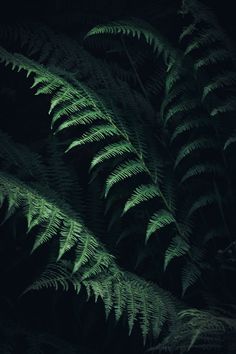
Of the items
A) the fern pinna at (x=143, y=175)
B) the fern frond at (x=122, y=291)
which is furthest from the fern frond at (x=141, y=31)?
the fern frond at (x=122, y=291)

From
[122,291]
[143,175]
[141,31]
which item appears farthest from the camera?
[143,175]

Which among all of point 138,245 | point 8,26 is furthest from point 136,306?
point 8,26

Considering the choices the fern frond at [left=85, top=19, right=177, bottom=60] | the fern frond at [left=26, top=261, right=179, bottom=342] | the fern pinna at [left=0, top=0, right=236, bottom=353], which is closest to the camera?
the fern frond at [left=26, top=261, right=179, bottom=342]

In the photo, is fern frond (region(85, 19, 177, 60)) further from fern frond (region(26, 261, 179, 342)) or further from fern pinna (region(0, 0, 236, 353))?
fern frond (region(26, 261, 179, 342))

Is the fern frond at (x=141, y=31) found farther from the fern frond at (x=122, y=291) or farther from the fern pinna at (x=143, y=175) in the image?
the fern frond at (x=122, y=291)

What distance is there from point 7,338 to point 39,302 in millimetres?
280

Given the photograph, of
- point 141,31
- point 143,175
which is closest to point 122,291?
point 143,175

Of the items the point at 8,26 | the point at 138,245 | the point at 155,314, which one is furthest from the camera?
the point at 8,26

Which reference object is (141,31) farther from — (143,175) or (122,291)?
(122,291)

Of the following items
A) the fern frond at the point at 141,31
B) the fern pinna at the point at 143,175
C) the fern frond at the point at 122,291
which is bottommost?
the fern frond at the point at 122,291

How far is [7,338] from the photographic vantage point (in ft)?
3.89

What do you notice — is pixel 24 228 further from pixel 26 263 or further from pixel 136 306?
pixel 136 306

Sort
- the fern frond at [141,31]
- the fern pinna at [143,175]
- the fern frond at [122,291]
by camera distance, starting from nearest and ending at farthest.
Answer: the fern frond at [122,291] < the fern pinna at [143,175] < the fern frond at [141,31]

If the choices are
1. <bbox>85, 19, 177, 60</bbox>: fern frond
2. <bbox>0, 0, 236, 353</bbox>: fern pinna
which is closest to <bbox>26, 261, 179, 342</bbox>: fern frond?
<bbox>0, 0, 236, 353</bbox>: fern pinna
